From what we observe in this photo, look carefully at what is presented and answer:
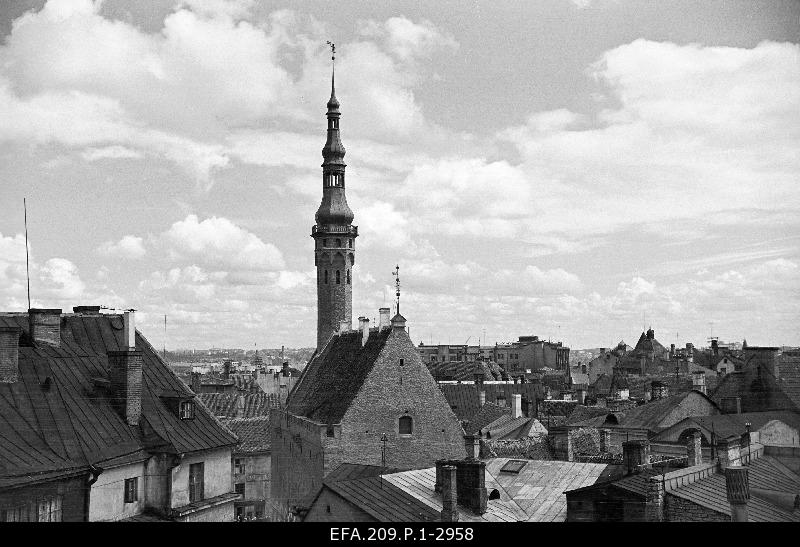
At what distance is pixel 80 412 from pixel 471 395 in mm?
34366

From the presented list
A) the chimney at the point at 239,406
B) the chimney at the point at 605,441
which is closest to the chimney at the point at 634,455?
the chimney at the point at 605,441

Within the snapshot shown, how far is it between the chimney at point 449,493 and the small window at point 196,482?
6082 millimetres

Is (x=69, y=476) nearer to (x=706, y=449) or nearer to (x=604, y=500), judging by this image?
(x=604, y=500)

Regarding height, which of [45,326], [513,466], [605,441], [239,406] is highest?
[45,326]

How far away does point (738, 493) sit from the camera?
1347 centimetres

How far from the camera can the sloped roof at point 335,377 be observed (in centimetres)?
2892

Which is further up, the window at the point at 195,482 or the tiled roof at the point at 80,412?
the tiled roof at the point at 80,412

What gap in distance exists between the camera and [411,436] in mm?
28250

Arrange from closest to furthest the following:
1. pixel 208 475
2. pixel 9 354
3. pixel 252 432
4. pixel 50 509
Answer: pixel 50 509
pixel 9 354
pixel 208 475
pixel 252 432

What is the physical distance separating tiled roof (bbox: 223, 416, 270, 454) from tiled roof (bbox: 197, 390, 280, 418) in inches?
23.3

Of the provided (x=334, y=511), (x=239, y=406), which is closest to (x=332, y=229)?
(x=239, y=406)

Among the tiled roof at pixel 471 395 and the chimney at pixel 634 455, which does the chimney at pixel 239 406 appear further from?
the chimney at pixel 634 455

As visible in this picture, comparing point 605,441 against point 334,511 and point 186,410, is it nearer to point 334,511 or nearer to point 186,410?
point 186,410

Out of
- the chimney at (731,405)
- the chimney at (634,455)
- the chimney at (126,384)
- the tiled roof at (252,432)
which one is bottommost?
the tiled roof at (252,432)
